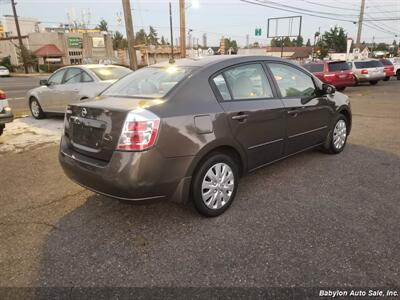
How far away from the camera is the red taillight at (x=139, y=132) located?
8.73 ft

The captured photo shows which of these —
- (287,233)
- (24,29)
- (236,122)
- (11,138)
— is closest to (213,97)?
(236,122)

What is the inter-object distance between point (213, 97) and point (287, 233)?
1508 millimetres

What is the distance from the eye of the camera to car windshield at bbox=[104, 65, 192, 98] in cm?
319

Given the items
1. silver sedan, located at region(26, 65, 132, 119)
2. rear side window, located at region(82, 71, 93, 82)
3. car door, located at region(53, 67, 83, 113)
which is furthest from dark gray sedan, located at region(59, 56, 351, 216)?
car door, located at region(53, 67, 83, 113)

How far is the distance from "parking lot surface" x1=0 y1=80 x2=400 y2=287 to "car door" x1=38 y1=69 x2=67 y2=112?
4388mm

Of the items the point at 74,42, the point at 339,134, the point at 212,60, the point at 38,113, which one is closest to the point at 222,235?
the point at 212,60

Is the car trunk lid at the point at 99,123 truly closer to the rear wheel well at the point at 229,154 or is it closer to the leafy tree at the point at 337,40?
the rear wheel well at the point at 229,154

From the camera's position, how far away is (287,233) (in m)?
2.93

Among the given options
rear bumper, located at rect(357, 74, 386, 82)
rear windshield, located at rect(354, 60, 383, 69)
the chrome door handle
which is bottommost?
rear bumper, located at rect(357, 74, 386, 82)

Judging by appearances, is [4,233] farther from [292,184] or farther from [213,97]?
[292,184]

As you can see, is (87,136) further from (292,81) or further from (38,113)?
(38,113)

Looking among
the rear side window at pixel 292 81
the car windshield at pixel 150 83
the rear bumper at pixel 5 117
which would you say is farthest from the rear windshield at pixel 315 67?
the car windshield at pixel 150 83

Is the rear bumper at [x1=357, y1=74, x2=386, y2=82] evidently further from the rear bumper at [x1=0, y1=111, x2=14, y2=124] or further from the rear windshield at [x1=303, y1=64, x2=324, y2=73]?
the rear bumper at [x1=0, y1=111, x2=14, y2=124]

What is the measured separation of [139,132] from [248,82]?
156 centimetres
